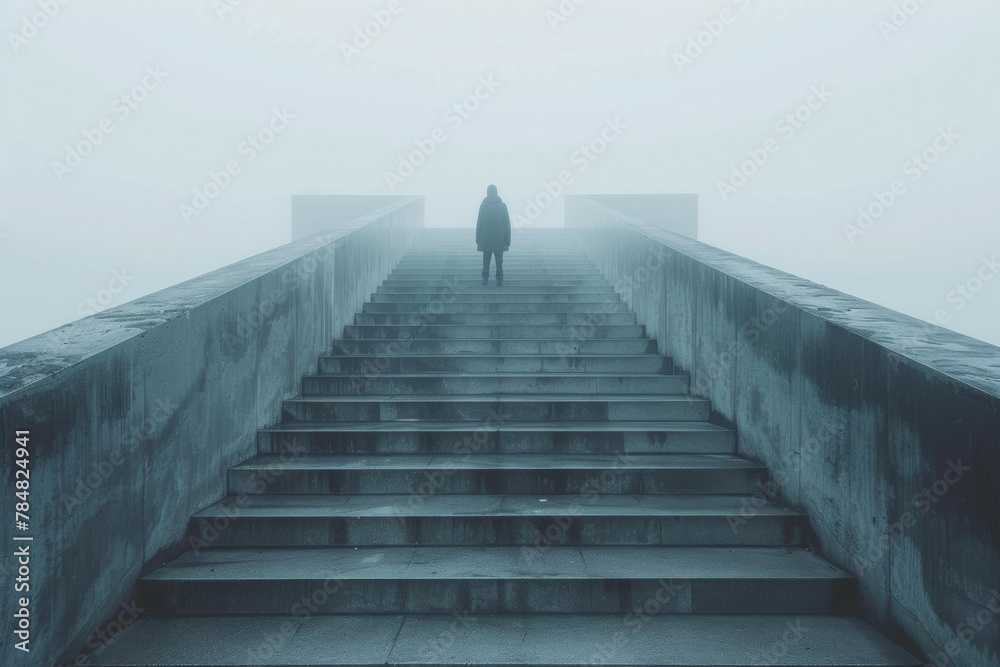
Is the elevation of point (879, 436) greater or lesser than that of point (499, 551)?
greater

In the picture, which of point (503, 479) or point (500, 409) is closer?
point (503, 479)

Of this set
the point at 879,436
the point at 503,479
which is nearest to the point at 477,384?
the point at 503,479

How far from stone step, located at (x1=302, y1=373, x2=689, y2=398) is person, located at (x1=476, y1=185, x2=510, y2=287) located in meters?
3.91

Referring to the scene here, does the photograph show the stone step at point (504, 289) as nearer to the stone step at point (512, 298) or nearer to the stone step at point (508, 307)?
the stone step at point (512, 298)

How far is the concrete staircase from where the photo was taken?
124 inches

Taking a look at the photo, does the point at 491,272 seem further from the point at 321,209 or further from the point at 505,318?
the point at 321,209

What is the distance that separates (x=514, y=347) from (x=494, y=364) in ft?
1.63

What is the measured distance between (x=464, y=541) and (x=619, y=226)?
6.45 metres

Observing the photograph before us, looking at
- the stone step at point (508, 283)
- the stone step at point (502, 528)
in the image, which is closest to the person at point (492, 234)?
the stone step at point (508, 283)

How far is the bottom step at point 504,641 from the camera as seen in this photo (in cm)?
301

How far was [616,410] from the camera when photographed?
17.9 feet

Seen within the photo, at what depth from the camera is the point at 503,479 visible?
445cm

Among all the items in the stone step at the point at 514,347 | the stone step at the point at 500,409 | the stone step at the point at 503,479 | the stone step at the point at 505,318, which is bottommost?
the stone step at the point at 503,479

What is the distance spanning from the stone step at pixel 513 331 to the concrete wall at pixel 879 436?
1.90 metres
